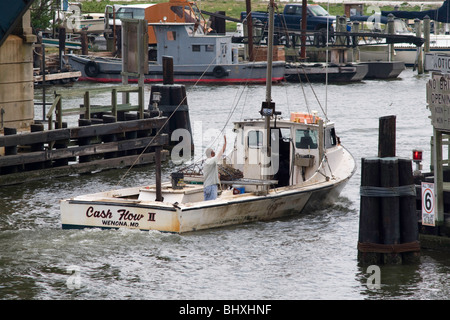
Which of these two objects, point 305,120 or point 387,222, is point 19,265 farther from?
point 305,120

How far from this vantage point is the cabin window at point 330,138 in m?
21.9

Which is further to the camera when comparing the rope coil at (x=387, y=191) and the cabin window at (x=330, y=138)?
the cabin window at (x=330, y=138)

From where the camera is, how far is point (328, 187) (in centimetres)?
2102

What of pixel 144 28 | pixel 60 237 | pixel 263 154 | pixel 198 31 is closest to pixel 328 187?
pixel 263 154

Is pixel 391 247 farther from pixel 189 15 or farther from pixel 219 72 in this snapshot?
pixel 189 15

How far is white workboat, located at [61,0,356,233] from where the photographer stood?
18.2m

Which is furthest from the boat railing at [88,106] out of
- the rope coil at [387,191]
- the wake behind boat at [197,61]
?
the wake behind boat at [197,61]

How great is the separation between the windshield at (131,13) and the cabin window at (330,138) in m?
39.6

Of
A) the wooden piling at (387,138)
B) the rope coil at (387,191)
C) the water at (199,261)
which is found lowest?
the water at (199,261)

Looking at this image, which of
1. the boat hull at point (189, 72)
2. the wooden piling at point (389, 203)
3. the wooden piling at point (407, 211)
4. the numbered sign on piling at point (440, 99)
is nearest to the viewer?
the wooden piling at point (389, 203)

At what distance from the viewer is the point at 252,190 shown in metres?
20.4

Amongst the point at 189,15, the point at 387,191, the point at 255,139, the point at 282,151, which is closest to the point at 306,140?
the point at 282,151

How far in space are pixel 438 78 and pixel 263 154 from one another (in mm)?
5863

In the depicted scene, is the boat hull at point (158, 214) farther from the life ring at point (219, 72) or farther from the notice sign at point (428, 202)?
the life ring at point (219, 72)
